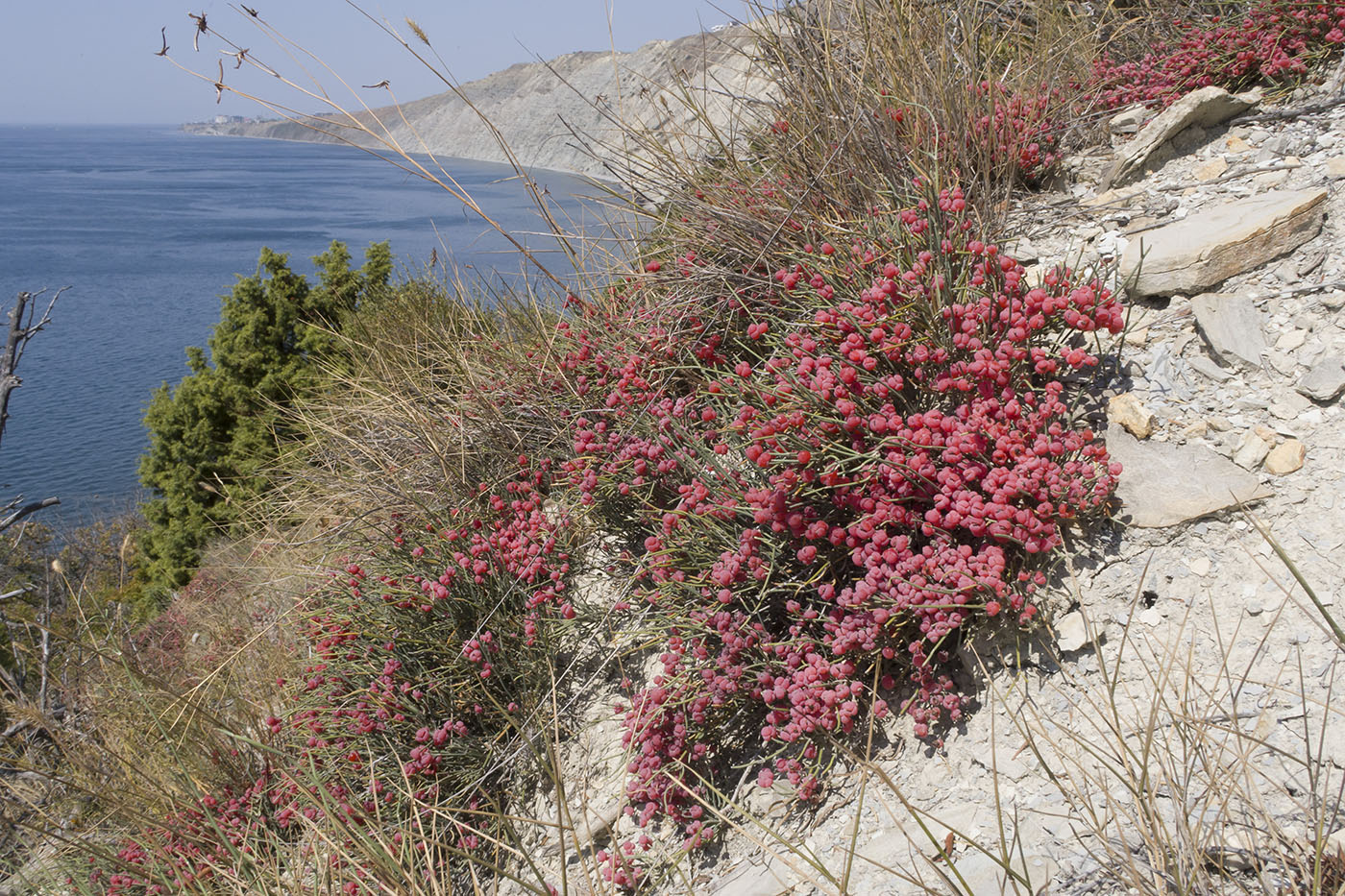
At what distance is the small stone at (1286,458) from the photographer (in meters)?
2.06

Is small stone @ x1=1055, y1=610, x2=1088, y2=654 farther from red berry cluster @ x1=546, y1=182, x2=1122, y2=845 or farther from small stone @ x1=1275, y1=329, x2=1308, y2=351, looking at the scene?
small stone @ x1=1275, y1=329, x2=1308, y2=351

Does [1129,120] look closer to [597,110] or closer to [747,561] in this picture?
[597,110]

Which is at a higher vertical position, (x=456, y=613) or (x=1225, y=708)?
(x=1225, y=708)

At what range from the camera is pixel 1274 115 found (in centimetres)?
313

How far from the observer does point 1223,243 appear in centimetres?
252

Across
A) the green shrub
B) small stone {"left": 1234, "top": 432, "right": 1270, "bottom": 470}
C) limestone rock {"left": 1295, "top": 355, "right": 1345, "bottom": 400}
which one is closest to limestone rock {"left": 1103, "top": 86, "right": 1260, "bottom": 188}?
limestone rock {"left": 1295, "top": 355, "right": 1345, "bottom": 400}

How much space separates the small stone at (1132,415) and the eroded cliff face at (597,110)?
2072 mm

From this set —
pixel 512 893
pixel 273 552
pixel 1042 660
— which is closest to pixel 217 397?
pixel 273 552

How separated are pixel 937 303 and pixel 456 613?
225 centimetres

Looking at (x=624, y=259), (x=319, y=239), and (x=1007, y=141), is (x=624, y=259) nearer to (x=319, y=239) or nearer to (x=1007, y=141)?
(x=1007, y=141)

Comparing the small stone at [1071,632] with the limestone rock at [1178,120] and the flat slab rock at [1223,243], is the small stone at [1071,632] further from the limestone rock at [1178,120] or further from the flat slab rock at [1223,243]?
the limestone rock at [1178,120]

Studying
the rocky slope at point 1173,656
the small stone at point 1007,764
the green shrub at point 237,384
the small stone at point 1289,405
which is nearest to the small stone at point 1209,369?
the rocky slope at point 1173,656

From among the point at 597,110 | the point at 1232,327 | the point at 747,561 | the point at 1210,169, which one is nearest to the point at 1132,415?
the point at 1232,327

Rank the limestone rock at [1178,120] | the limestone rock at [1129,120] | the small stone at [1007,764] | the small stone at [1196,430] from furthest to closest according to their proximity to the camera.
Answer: the limestone rock at [1129,120] < the limestone rock at [1178,120] < the small stone at [1196,430] < the small stone at [1007,764]
